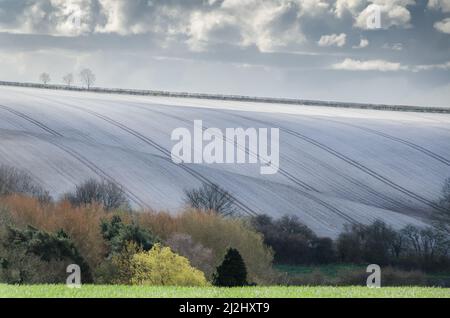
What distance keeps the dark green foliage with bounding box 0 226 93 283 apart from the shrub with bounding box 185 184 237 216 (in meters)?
20.5

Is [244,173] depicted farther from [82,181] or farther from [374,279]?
[374,279]

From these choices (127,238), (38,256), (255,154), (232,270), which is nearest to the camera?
(232,270)

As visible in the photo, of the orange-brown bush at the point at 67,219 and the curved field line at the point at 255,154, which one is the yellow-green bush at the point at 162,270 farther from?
the curved field line at the point at 255,154

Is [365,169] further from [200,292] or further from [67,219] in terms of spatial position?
[200,292]

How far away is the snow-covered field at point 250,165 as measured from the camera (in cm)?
7262

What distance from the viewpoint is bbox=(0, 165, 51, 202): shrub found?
68875 mm

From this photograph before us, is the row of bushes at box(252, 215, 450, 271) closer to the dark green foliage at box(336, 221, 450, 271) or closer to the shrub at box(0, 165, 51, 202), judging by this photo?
the dark green foliage at box(336, 221, 450, 271)

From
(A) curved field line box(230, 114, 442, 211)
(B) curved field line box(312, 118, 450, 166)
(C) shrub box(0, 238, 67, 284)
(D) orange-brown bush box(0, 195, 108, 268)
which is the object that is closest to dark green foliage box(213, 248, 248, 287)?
(C) shrub box(0, 238, 67, 284)

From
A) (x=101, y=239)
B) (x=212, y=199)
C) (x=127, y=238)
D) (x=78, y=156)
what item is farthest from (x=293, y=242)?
(x=127, y=238)

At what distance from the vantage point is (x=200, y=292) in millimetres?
24469

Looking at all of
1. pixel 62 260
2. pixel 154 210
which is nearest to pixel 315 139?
pixel 154 210

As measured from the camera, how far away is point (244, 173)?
2992 inches

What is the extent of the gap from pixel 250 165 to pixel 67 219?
20.5 meters

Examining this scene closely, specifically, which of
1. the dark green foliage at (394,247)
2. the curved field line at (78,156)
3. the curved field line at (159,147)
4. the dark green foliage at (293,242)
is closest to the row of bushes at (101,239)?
the dark green foliage at (293,242)
